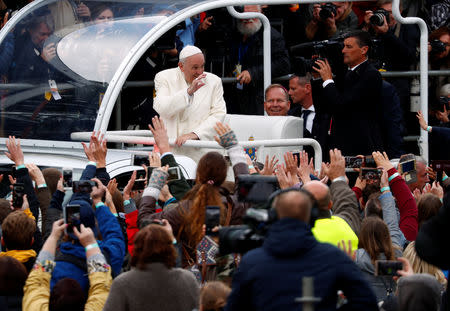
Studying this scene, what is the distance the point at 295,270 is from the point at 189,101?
496cm

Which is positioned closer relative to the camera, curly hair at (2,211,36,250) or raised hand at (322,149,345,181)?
curly hair at (2,211,36,250)

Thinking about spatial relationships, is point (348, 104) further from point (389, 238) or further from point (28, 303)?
point (28, 303)

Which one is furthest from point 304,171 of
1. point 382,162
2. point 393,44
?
point 393,44

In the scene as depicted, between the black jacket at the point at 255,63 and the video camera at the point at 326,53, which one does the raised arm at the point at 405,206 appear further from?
the black jacket at the point at 255,63

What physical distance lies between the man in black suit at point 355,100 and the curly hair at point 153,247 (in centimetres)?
398

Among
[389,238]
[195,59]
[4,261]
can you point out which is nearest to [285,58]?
[195,59]

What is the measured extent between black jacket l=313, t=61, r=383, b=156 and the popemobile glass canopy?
1.79 m

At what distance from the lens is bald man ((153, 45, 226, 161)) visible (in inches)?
370

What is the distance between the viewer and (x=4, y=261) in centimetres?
595

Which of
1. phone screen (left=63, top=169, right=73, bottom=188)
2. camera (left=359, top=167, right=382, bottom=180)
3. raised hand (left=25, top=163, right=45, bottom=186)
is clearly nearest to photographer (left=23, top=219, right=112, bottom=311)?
phone screen (left=63, top=169, right=73, bottom=188)

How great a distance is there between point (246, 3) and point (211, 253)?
4509 mm

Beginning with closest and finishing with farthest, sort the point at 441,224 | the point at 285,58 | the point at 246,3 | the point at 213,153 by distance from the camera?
the point at 441,224 < the point at 213,153 < the point at 246,3 < the point at 285,58

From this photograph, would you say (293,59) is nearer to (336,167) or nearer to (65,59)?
A: (65,59)

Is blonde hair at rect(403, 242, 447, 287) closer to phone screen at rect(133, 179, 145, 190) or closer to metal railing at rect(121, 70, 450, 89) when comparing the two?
phone screen at rect(133, 179, 145, 190)
